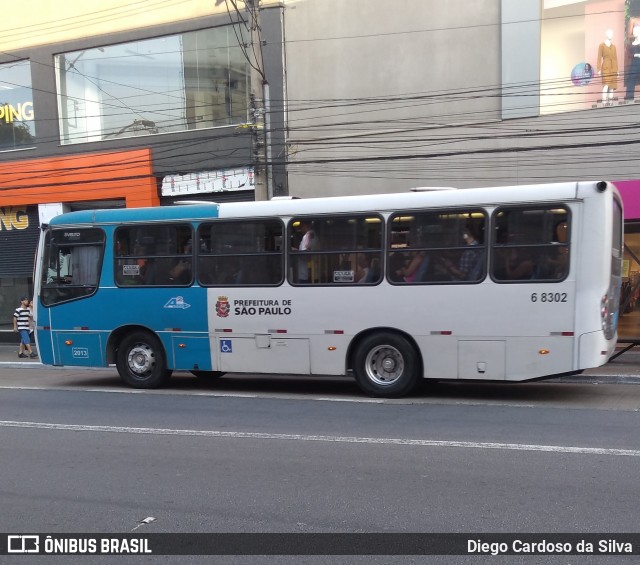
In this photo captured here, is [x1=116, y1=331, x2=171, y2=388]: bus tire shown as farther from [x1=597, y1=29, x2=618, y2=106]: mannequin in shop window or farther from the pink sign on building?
[x1=597, y1=29, x2=618, y2=106]: mannequin in shop window

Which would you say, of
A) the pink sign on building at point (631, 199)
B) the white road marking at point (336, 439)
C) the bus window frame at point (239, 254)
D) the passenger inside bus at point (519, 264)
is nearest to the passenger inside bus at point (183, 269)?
the bus window frame at point (239, 254)

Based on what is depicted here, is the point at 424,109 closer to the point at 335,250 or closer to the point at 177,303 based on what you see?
the point at 335,250

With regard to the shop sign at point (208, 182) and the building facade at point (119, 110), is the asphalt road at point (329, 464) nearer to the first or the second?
the shop sign at point (208, 182)

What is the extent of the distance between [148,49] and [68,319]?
37.8 ft

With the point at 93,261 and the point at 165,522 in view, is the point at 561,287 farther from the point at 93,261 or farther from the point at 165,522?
the point at 93,261

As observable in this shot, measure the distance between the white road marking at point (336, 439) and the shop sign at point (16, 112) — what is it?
15.9 metres

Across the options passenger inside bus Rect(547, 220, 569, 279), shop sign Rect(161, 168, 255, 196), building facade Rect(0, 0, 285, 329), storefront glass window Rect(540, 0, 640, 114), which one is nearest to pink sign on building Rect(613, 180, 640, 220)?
storefront glass window Rect(540, 0, 640, 114)

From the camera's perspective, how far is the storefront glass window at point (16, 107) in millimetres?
22141

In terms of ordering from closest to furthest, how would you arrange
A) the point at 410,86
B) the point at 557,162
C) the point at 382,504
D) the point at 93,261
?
the point at 382,504, the point at 93,261, the point at 557,162, the point at 410,86

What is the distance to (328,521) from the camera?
489 centimetres

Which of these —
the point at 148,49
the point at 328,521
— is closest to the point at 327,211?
the point at 328,521

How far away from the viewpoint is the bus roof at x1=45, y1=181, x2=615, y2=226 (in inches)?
360

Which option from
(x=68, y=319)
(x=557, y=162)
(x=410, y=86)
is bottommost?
(x=68, y=319)

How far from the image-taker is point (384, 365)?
1011cm
